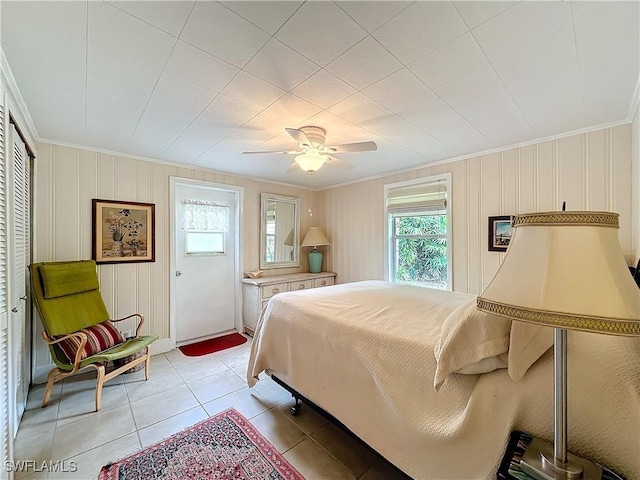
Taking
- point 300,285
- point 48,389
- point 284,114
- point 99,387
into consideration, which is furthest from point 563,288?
point 300,285

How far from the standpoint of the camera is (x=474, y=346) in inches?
42.3

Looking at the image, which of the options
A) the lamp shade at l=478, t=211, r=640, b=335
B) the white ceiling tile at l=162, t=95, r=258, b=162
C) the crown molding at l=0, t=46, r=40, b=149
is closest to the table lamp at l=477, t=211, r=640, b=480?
the lamp shade at l=478, t=211, r=640, b=335

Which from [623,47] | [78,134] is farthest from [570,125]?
[78,134]

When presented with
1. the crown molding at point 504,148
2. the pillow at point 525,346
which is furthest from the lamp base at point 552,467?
the crown molding at point 504,148

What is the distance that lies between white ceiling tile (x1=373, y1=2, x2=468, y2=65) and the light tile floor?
2.15 meters

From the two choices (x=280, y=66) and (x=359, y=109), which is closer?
(x=280, y=66)

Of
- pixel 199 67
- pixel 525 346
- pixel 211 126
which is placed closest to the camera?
pixel 525 346

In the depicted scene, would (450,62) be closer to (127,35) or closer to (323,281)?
(127,35)

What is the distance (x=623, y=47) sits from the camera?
1.38 m

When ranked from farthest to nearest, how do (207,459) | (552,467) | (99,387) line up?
(99,387), (207,459), (552,467)

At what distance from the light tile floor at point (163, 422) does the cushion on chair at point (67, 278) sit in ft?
3.00

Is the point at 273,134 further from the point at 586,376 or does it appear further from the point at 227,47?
the point at 586,376

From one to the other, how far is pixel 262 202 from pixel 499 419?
3874mm

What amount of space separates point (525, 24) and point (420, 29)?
1.54 feet
